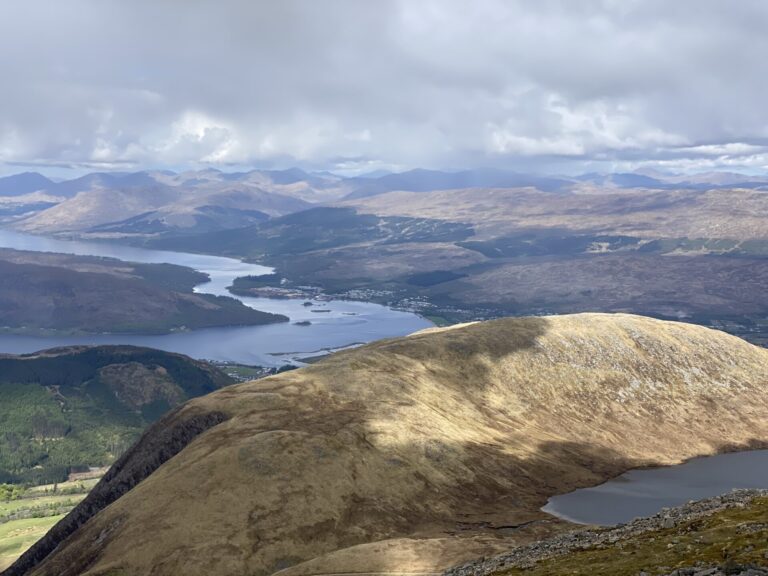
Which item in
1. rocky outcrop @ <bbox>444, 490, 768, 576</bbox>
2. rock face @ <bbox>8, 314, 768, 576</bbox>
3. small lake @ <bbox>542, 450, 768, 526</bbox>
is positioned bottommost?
small lake @ <bbox>542, 450, 768, 526</bbox>

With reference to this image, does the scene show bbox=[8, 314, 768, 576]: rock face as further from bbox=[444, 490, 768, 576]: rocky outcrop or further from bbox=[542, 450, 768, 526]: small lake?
bbox=[444, 490, 768, 576]: rocky outcrop

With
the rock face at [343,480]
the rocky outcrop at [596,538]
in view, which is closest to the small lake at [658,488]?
the rock face at [343,480]

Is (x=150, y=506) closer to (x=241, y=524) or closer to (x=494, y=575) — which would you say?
(x=241, y=524)

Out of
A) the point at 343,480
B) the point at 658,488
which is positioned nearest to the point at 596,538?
the point at 343,480

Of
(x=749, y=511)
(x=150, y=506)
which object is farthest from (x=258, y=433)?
(x=749, y=511)

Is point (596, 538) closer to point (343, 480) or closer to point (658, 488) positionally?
point (343, 480)

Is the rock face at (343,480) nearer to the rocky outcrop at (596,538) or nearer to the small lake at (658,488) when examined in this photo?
the small lake at (658,488)

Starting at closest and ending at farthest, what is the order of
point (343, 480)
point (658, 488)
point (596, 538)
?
1. point (596, 538)
2. point (343, 480)
3. point (658, 488)

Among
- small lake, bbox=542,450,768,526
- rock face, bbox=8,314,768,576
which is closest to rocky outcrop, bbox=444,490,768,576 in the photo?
rock face, bbox=8,314,768,576
